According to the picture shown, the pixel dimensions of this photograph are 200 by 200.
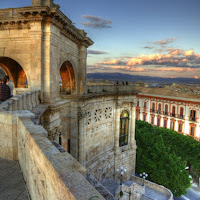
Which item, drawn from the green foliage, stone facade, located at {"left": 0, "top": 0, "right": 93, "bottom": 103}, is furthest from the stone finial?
the green foliage

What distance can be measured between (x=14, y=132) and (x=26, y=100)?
9.58ft

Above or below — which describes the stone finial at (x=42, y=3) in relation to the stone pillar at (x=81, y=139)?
above

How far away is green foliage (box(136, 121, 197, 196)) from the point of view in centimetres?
2167

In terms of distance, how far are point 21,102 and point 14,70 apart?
36.3 ft

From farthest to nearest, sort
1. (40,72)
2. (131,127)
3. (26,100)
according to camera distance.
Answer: (131,127), (40,72), (26,100)

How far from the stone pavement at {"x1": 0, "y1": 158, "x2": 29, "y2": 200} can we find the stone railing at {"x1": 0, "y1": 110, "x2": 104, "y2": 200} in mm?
121

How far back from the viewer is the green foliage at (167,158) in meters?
21.7

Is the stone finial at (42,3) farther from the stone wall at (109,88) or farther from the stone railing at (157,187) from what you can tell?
the stone railing at (157,187)

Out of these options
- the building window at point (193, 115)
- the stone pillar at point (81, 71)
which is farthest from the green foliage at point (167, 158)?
the stone pillar at point (81, 71)

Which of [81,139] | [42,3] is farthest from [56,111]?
[81,139]

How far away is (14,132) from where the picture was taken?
4828mm

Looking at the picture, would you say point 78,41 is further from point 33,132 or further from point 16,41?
point 33,132

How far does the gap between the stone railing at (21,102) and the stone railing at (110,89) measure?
27.2ft

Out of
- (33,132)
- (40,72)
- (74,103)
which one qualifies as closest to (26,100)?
(40,72)
